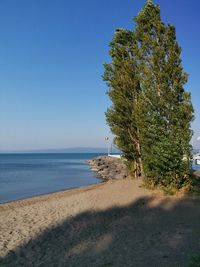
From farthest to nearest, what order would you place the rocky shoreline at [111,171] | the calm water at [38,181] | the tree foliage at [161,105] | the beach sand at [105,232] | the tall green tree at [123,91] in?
the rocky shoreline at [111,171]
the calm water at [38,181]
the tall green tree at [123,91]
the tree foliage at [161,105]
the beach sand at [105,232]

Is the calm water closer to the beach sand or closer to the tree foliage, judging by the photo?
the beach sand

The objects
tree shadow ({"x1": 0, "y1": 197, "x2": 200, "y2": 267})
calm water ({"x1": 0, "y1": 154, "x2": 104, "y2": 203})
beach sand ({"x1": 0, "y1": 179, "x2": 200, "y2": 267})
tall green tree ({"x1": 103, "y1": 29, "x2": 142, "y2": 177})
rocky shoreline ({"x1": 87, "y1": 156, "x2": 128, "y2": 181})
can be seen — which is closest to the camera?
tree shadow ({"x1": 0, "y1": 197, "x2": 200, "y2": 267})

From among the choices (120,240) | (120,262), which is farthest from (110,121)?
(120,262)

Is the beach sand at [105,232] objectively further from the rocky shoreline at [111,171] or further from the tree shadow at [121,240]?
the rocky shoreline at [111,171]

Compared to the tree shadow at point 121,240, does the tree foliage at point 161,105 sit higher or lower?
higher

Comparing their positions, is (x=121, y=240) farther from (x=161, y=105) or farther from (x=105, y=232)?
(x=161, y=105)

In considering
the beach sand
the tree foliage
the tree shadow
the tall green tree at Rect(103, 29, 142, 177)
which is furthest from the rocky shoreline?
the tree shadow

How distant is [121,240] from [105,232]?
175 cm

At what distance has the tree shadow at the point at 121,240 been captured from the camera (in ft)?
34.1

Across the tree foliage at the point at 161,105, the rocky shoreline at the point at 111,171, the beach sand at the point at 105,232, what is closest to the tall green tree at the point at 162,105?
the tree foliage at the point at 161,105

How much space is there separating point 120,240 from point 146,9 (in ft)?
51.2

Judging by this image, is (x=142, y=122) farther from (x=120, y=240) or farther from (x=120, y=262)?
(x=120, y=262)

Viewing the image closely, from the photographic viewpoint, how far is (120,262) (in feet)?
33.0

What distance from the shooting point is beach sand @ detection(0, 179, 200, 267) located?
1069cm
